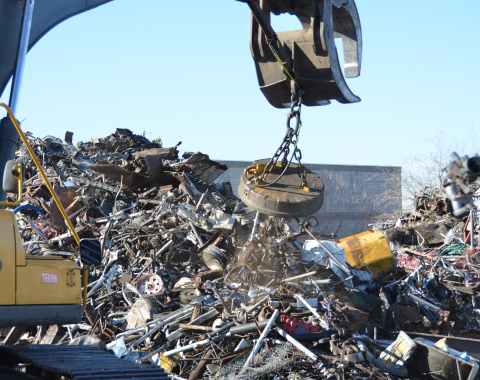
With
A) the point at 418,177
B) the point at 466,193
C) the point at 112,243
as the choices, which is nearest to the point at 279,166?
the point at 466,193

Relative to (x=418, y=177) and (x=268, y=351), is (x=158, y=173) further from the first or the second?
(x=418, y=177)

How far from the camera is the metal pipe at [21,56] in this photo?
4.61m

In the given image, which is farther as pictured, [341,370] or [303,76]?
[341,370]

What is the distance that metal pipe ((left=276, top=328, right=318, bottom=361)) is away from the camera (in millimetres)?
6716

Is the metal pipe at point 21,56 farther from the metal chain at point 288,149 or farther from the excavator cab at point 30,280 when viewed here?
the metal chain at point 288,149

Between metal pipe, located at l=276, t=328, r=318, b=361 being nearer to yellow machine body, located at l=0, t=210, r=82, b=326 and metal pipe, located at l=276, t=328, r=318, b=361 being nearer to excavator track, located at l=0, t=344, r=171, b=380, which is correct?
excavator track, located at l=0, t=344, r=171, b=380

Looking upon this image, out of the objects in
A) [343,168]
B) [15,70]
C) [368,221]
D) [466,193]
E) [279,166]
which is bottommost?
[368,221]

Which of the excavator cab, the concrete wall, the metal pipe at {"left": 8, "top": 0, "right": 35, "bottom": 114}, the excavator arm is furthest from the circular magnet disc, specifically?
the concrete wall

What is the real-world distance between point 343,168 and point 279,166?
28.5m

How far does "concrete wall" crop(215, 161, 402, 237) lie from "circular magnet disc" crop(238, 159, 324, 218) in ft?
87.2

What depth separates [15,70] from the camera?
4.71m

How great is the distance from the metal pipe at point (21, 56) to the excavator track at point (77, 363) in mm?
1945

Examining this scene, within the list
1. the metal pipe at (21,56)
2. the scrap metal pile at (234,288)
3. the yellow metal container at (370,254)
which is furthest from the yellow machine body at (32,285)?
the yellow metal container at (370,254)

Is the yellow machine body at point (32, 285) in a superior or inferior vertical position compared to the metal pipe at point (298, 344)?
superior
